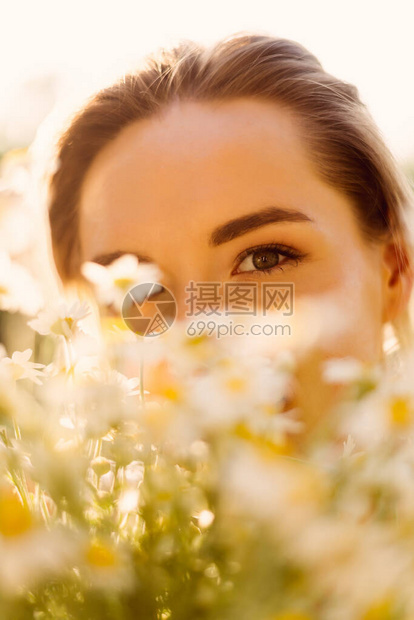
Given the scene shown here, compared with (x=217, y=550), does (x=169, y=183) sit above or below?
above

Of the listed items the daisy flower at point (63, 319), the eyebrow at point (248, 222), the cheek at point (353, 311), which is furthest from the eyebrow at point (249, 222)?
the daisy flower at point (63, 319)

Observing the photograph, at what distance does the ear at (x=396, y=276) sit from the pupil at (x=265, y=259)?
0.64 feet

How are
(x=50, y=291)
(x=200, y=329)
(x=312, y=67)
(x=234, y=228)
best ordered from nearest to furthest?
(x=200, y=329) → (x=234, y=228) → (x=312, y=67) → (x=50, y=291)

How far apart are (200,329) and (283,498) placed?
0.14 m

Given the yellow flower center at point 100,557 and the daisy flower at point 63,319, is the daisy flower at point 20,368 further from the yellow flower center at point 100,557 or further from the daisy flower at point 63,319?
the yellow flower center at point 100,557

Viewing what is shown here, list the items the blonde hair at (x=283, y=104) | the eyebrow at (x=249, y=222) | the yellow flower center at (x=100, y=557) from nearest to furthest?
1. the yellow flower center at (x=100, y=557)
2. the eyebrow at (x=249, y=222)
3. the blonde hair at (x=283, y=104)

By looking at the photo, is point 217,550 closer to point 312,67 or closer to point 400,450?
point 400,450

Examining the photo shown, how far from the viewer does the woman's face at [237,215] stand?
818mm

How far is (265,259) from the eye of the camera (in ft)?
2.93

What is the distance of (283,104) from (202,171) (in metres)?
0.22

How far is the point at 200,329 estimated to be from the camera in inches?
12.4

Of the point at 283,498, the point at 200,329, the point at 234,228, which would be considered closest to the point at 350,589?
the point at 283,498

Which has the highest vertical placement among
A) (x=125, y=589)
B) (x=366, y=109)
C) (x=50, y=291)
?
(x=366, y=109)

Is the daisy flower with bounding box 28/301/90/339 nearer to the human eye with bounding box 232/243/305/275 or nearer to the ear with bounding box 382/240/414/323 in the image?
the human eye with bounding box 232/243/305/275
